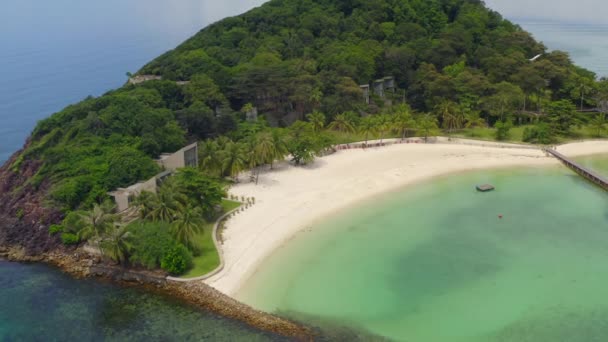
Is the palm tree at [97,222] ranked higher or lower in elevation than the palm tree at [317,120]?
lower

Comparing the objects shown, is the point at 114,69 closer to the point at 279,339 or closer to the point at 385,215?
the point at 385,215

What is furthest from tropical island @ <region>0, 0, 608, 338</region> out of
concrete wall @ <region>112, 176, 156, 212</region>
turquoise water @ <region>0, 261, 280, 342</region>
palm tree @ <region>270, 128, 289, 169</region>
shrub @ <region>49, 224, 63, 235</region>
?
turquoise water @ <region>0, 261, 280, 342</region>

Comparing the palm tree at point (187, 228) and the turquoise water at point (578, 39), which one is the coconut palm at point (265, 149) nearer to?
the palm tree at point (187, 228)

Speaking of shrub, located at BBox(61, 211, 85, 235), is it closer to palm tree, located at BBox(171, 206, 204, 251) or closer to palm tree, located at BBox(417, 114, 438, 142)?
palm tree, located at BBox(171, 206, 204, 251)

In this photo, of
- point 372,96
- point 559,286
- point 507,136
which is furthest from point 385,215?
point 372,96

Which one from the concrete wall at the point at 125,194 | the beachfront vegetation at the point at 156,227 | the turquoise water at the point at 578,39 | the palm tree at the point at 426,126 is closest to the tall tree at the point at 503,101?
the palm tree at the point at 426,126

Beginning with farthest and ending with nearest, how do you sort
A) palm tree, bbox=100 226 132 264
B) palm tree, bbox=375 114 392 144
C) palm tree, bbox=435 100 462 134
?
palm tree, bbox=435 100 462 134 → palm tree, bbox=375 114 392 144 → palm tree, bbox=100 226 132 264
